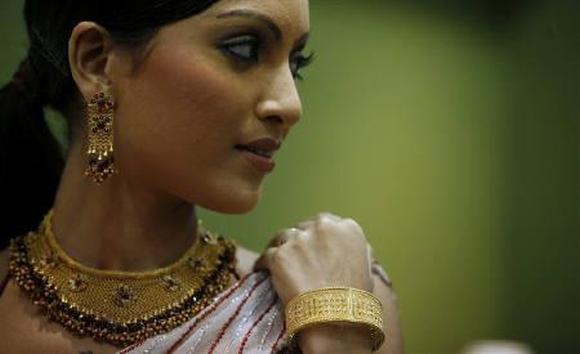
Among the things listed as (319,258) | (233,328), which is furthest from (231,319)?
(319,258)

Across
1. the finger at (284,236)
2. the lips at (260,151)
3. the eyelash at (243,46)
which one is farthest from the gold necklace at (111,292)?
the eyelash at (243,46)

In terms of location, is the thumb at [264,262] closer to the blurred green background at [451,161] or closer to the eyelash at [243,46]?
the eyelash at [243,46]

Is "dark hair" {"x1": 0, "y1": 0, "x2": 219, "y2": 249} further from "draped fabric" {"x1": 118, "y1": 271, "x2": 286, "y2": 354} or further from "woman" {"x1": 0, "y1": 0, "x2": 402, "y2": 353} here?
"draped fabric" {"x1": 118, "y1": 271, "x2": 286, "y2": 354}

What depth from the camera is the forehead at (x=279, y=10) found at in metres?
1.16

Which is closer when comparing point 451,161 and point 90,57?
point 90,57

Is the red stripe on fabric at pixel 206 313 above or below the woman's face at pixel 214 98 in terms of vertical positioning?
below

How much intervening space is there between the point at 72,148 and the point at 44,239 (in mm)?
144

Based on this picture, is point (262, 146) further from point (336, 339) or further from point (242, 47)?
point (336, 339)

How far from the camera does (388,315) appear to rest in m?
1.31

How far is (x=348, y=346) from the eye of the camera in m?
1.14

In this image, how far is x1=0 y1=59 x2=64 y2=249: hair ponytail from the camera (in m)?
1.42

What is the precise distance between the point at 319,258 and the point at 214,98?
26 cm

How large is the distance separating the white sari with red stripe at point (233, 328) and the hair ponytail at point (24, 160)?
0.40 meters

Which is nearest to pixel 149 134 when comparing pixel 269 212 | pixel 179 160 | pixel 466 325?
pixel 179 160
